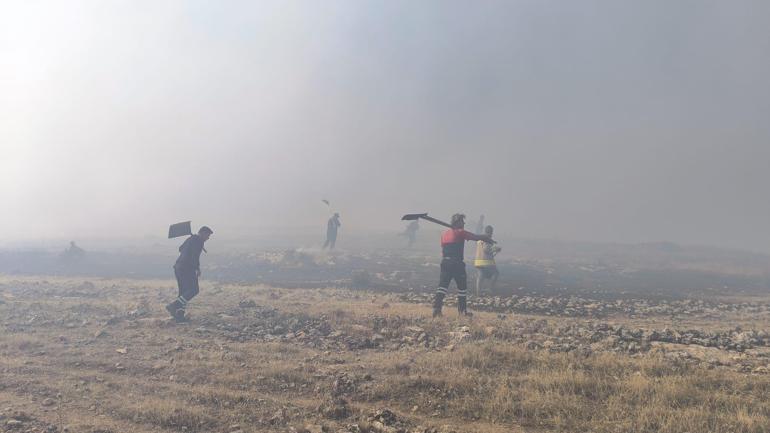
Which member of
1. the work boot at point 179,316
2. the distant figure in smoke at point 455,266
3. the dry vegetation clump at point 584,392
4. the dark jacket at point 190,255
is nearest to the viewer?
the dry vegetation clump at point 584,392

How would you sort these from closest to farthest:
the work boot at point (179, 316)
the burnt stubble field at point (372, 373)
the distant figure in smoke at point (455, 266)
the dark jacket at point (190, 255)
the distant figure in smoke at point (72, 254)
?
the burnt stubble field at point (372, 373) < the work boot at point (179, 316) < the distant figure in smoke at point (455, 266) < the dark jacket at point (190, 255) < the distant figure in smoke at point (72, 254)

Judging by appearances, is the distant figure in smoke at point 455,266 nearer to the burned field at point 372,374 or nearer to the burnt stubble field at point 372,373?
the burned field at point 372,374

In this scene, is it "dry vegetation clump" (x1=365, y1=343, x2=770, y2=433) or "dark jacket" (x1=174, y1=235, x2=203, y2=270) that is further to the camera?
"dark jacket" (x1=174, y1=235, x2=203, y2=270)

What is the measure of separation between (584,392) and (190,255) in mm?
9485

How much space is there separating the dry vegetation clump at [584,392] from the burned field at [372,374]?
0.06 feet

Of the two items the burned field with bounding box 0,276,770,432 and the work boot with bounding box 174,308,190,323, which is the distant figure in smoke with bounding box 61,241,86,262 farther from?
the work boot with bounding box 174,308,190,323

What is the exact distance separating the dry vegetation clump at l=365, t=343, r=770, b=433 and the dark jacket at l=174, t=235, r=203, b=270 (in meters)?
6.82

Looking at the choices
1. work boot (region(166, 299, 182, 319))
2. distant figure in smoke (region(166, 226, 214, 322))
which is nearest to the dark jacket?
distant figure in smoke (region(166, 226, 214, 322))

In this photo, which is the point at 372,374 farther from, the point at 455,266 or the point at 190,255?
the point at 190,255

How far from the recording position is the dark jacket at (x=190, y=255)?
11305 mm

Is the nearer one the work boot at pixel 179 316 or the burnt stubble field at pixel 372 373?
the burnt stubble field at pixel 372 373

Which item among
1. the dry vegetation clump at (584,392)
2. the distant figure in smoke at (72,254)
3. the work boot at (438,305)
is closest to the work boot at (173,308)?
the work boot at (438,305)

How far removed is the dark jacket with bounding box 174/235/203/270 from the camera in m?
11.3

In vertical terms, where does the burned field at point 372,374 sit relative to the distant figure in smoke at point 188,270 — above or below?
below
